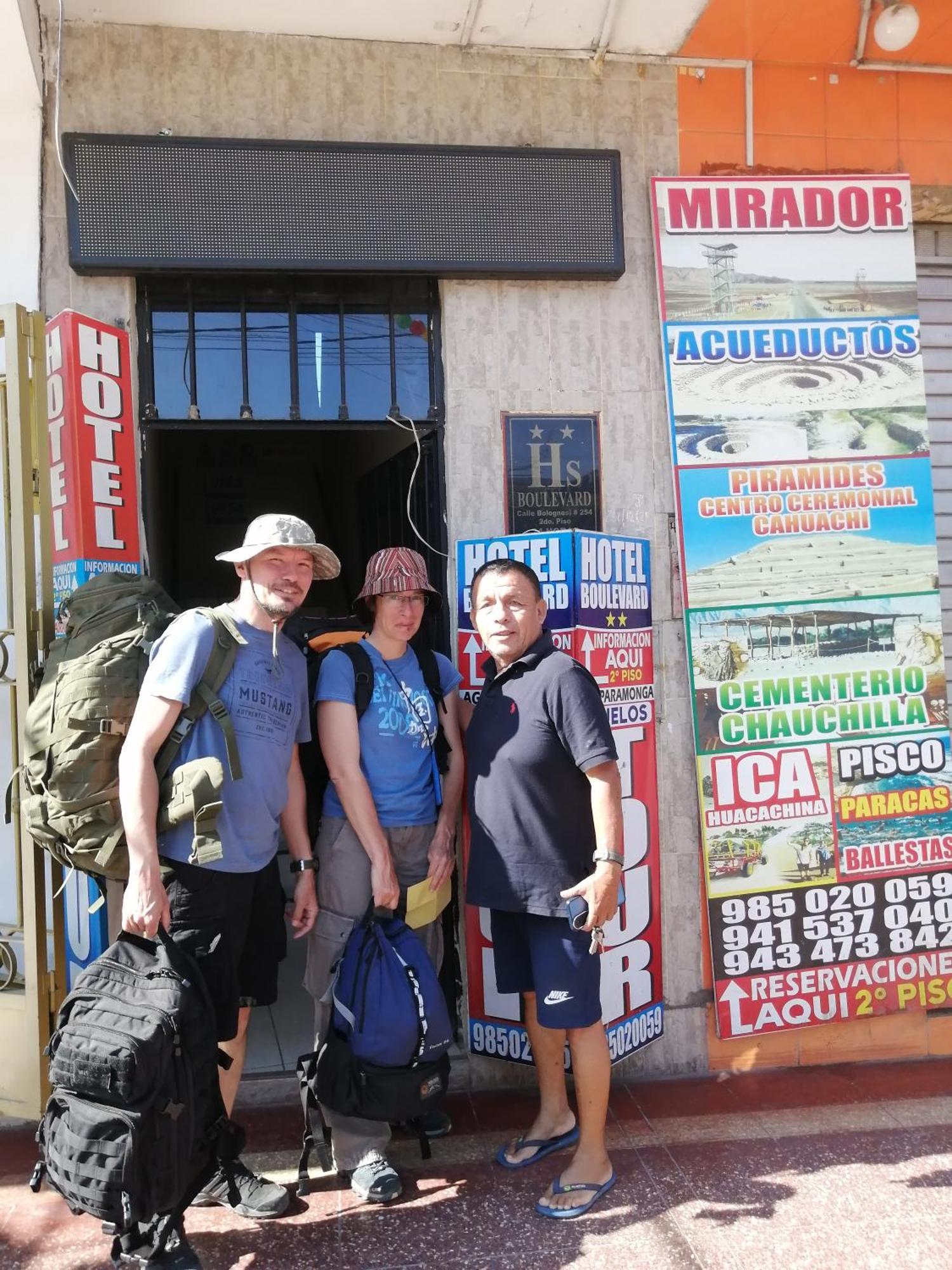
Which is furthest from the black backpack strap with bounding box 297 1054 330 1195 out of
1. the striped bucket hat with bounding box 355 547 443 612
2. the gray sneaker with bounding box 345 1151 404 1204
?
the striped bucket hat with bounding box 355 547 443 612

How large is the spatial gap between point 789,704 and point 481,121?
2626 millimetres

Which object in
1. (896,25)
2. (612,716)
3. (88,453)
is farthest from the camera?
(896,25)

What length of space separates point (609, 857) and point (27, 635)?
205cm

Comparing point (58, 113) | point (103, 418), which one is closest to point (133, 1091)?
point (103, 418)

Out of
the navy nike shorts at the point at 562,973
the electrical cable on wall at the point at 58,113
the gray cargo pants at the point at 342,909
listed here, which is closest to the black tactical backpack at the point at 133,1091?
the gray cargo pants at the point at 342,909

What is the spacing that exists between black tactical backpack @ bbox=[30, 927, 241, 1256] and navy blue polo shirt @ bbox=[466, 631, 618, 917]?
93cm

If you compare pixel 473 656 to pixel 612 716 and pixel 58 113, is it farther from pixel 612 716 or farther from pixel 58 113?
pixel 58 113

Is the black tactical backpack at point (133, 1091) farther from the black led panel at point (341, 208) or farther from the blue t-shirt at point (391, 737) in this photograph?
the black led panel at point (341, 208)

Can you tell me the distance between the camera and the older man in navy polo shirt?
2.89 meters

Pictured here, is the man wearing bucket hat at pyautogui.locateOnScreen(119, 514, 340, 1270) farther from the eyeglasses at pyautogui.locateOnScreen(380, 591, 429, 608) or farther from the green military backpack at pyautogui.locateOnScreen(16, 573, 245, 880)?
the eyeglasses at pyautogui.locateOnScreen(380, 591, 429, 608)

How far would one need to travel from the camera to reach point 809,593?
3.93 meters

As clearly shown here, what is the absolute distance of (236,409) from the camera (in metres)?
3.74

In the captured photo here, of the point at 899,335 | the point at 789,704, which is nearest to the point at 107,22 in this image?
the point at 899,335

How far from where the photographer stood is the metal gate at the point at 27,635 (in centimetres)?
323
